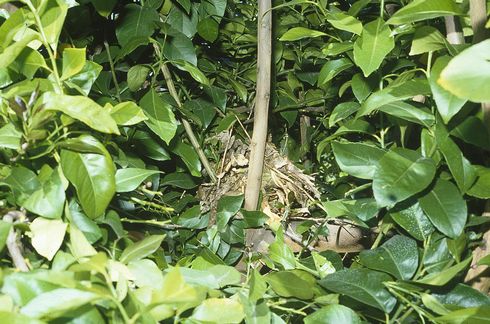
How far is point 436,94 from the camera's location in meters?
0.46

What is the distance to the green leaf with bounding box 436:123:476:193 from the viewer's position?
514mm

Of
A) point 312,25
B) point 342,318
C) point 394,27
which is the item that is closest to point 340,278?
point 342,318

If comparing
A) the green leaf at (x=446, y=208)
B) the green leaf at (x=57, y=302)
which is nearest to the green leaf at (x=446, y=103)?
the green leaf at (x=446, y=208)

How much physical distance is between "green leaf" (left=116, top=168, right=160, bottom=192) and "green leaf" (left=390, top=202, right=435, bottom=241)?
268mm

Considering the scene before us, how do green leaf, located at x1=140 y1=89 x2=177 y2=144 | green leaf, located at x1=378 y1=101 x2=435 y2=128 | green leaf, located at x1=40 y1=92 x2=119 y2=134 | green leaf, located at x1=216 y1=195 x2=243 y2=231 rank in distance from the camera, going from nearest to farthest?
green leaf, located at x1=40 y1=92 x2=119 y2=134, green leaf, located at x1=378 y1=101 x2=435 y2=128, green leaf, located at x1=140 y1=89 x2=177 y2=144, green leaf, located at x1=216 y1=195 x2=243 y2=231

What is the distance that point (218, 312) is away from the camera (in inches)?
17.8

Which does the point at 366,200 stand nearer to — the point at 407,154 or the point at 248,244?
the point at 407,154

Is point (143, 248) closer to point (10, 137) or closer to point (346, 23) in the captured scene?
point (10, 137)

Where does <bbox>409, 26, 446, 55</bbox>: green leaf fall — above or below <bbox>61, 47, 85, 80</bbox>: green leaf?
below

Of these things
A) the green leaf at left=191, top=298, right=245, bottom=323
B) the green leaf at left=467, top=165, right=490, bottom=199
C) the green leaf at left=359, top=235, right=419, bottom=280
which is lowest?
the green leaf at left=359, top=235, right=419, bottom=280

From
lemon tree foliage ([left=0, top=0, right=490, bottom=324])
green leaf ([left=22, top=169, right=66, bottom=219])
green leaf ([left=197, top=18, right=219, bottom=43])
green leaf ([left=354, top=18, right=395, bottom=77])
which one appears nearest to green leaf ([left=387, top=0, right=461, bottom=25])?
lemon tree foliage ([left=0, top=0, right=490, bottom=324])

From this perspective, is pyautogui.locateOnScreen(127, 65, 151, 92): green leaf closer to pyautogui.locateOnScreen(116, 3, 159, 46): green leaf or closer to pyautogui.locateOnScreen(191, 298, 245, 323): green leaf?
pyautogui.locateOnScreen(116, 3, 159, 46): green leaf

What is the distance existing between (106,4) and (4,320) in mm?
580

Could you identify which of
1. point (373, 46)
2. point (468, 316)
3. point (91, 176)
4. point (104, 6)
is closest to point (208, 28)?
point (104, 6)
